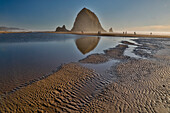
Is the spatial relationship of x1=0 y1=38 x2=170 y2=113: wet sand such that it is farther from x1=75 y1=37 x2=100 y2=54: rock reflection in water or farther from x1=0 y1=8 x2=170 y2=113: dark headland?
x1=75 y1=37 x2=100 y2=54: rock reflection in water

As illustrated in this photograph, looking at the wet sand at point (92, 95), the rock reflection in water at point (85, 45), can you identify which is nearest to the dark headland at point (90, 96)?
the wet sand at point (92, 95)

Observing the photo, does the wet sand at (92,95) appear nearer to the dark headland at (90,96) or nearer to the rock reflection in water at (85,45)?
the dark headland at (90,96)

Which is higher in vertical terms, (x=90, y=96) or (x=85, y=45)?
(x=85, y=45)

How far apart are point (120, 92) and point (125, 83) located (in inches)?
52.4

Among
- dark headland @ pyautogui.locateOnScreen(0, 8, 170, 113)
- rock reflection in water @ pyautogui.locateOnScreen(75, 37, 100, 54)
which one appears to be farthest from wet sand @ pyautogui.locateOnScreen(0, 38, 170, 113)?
rock reflection in water @ pyautogui.locateOnScreen(75, 37, 100, 54)

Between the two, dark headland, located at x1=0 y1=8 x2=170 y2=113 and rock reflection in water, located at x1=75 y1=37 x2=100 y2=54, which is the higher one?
rock reflection in water, located at x1=75 y1=37 x2=100 y2=54

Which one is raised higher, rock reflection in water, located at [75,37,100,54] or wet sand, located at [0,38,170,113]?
rock reflection in water, located at [75,37,100,54]

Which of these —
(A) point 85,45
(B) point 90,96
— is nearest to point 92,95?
(B) point 90,96

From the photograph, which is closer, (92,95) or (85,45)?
(92,95)

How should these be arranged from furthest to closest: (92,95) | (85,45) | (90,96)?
(85,45), (92,95), (90,96)

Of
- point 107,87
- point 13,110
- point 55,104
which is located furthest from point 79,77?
point 13,110

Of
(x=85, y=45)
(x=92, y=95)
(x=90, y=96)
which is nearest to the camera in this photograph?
(x=90, y=96)

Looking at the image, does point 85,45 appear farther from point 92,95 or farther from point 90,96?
point 90,96

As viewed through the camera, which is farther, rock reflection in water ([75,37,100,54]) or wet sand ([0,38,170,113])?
rock reflection in water ([75,37,100,54])
